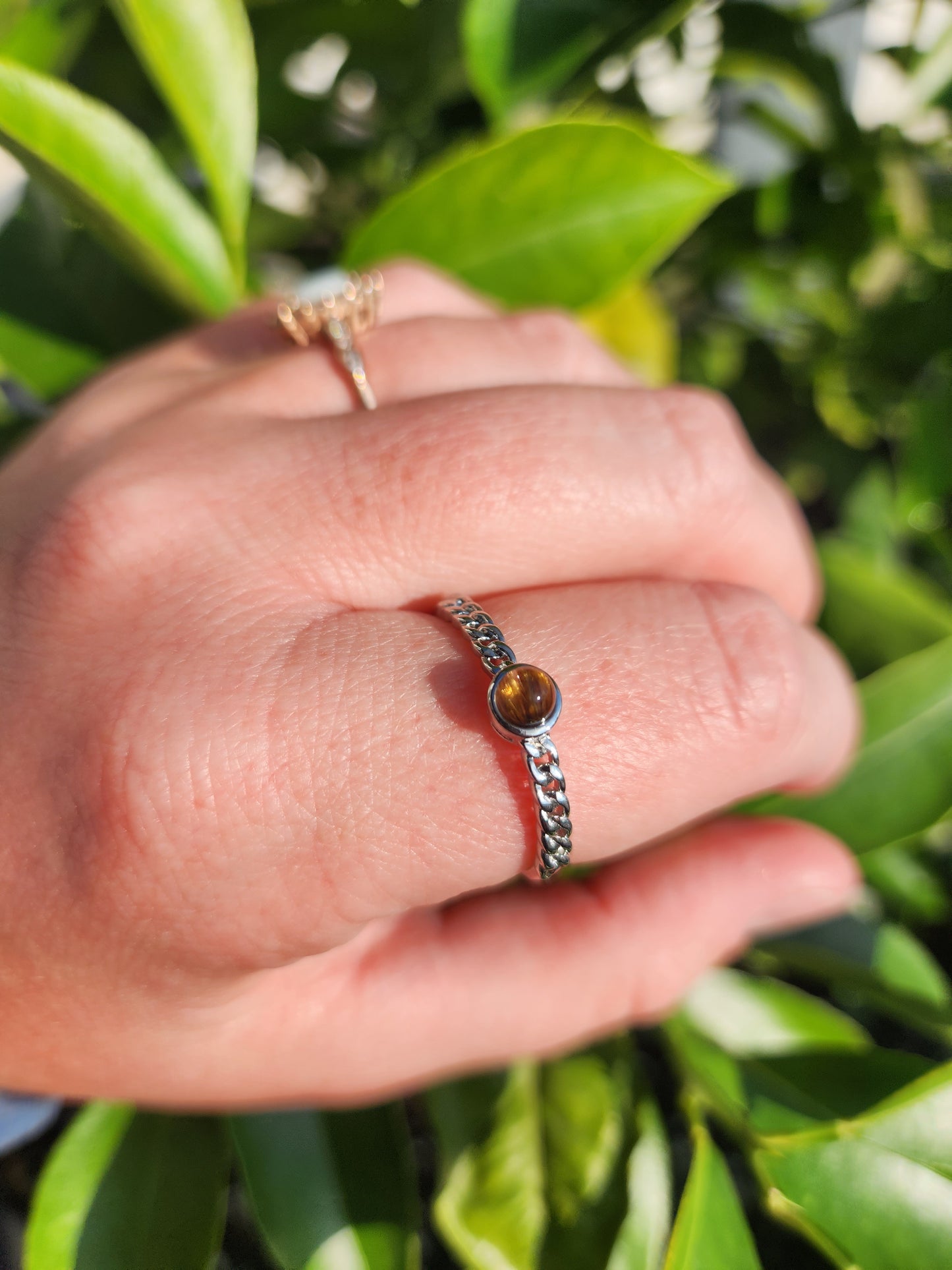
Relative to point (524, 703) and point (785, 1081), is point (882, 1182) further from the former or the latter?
point (524, 703)

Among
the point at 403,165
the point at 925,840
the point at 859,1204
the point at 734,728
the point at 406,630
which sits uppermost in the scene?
the point at 403,165

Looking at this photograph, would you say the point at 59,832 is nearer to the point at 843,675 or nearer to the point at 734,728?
the point at 734,728

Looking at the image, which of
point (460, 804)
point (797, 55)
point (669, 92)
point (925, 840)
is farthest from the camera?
point (669, 92)

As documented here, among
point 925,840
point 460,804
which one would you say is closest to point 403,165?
point 460,804

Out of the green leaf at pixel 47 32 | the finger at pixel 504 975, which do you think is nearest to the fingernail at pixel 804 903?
the finger at pixel 504 975

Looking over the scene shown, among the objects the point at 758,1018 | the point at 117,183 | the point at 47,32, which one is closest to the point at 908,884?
the point at 758,1018

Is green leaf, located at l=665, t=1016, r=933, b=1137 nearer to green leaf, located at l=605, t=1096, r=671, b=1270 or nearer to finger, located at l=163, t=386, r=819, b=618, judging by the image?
green leaf, located at l=605, t=1096, r=671, b=1270

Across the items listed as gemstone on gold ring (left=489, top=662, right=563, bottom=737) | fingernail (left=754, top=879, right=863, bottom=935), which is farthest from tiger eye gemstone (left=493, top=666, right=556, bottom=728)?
fingernail (left=754, top=879, right=863, bottom=935)
